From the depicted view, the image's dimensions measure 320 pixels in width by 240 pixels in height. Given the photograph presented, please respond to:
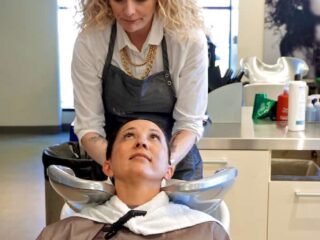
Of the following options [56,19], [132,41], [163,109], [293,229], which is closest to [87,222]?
[163,109]

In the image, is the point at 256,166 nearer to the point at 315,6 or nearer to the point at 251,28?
the point at 251,28

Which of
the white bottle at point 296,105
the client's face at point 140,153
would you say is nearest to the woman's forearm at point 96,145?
the client's face at point 140,153

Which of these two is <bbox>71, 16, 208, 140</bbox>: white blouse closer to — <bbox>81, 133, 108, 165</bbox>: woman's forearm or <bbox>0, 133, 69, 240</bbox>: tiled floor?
<bbox>81, 133, 108, 165</bbox>: woman's forearm

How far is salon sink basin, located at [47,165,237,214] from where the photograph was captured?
1184 mm

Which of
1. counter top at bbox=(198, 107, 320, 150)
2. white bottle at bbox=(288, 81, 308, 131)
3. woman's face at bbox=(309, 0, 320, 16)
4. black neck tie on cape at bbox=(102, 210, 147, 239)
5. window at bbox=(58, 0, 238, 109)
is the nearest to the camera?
black neck tie on cape at bbox=(102, 210, 147, 239)

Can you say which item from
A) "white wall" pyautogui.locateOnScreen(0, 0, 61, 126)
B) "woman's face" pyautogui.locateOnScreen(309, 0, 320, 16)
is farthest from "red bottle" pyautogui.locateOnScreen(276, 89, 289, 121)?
"white wall" pyautogui.locateOnScreen(0, 0, 61, 126)

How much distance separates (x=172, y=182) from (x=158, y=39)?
0.42 meters

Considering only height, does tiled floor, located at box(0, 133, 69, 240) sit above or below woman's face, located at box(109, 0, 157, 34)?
below

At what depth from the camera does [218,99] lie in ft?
6.57

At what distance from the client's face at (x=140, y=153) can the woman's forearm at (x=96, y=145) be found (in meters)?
0.11

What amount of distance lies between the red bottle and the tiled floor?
4.97ft

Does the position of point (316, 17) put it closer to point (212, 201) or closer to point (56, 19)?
point (56, 19)

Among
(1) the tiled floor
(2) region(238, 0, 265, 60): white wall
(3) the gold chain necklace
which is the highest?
(2) region(238, 0, 265, 60): white wall

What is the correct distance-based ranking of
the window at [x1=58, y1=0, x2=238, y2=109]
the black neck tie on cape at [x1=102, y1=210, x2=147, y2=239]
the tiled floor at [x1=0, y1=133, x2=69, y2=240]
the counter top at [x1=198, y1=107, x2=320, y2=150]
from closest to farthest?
the black neck tie on cape at [x1=102, y1=210, x2=147, y2=239] → the counter top at [x1=198, y1=107, x2=320, y2=150] → the tiled floor at [x1=0, y1=133, x2=69, y2=240] → the window at [x1=58, y1=0, x2=238, y2=109]
